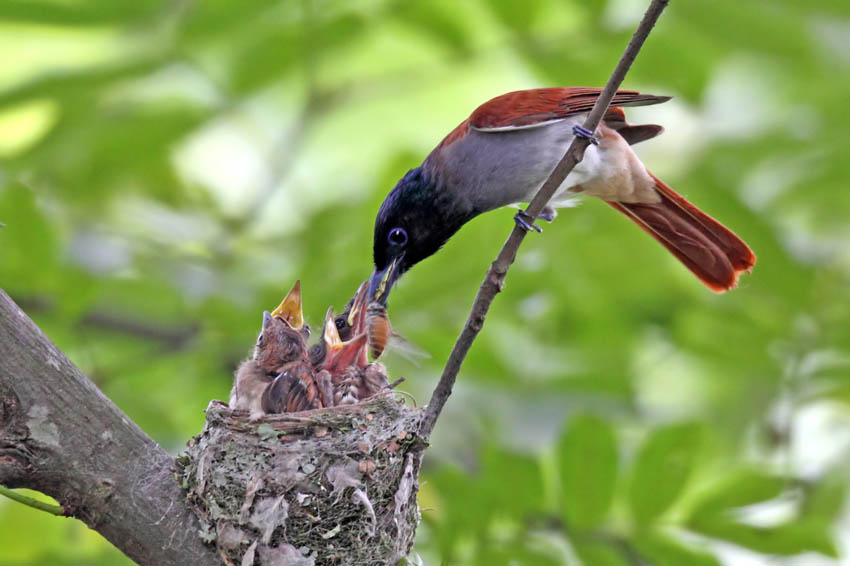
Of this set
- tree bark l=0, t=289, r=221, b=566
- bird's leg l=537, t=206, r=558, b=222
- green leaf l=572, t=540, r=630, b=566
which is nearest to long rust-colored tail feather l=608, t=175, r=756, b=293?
bird's leg l=537, t=206, r=558, b=222

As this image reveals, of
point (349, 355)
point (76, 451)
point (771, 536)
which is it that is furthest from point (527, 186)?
point (76, 451)

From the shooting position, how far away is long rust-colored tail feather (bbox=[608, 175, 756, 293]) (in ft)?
13.2

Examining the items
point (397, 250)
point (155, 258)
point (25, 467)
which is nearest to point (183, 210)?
point (155, 258)

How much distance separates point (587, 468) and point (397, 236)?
4.53 feet

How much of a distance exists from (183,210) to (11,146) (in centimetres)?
91

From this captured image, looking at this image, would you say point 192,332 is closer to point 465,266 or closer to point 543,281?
point 465,266

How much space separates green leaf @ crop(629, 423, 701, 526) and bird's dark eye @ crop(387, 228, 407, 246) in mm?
1432

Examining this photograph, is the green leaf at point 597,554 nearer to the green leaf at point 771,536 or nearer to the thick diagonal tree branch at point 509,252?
the green leaf at point 771,536

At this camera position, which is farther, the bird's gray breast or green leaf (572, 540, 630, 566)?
the bird's gray breast

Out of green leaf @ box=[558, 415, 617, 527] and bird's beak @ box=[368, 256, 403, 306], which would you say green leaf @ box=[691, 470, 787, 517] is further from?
bird's beak @ box=[368, 256, 403, 306]

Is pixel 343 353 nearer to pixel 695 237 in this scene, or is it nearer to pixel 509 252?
pixel 695 237

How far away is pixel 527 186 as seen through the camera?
13.8 feet

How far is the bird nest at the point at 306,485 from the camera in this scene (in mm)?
2738

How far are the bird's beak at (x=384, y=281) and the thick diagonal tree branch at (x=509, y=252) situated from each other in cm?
156
